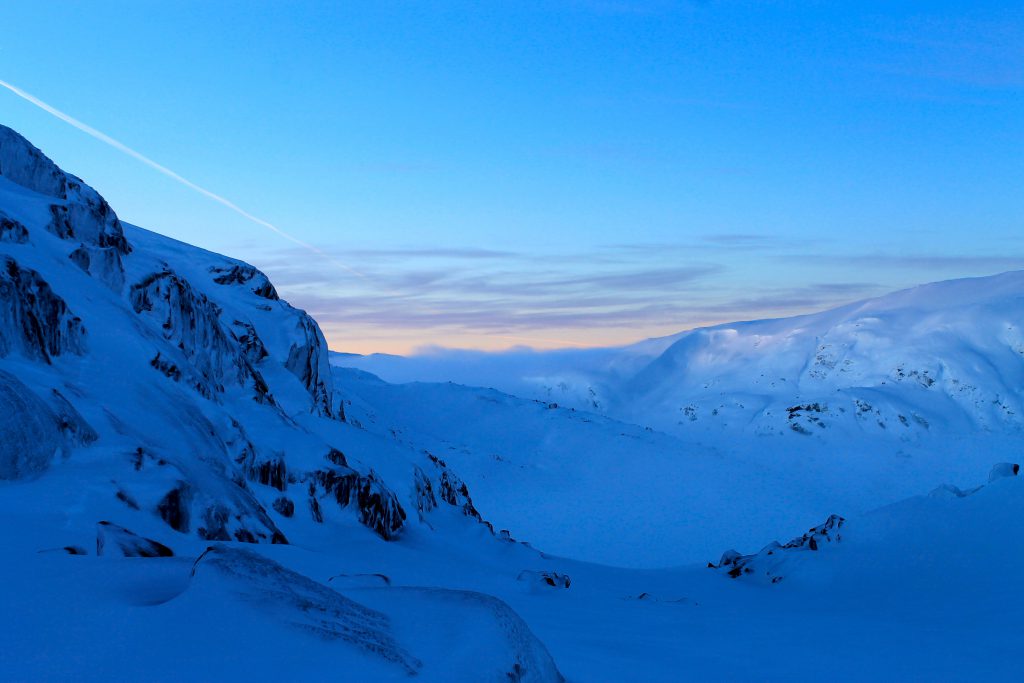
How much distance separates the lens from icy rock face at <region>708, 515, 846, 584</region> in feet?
70.3

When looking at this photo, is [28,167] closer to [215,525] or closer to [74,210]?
[74,210]

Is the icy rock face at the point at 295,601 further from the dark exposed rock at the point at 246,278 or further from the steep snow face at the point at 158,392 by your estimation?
the dark exposed rock at the point at 246,278

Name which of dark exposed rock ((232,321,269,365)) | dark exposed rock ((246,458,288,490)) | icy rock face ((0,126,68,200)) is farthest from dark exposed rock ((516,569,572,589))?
icy rock face ((0,126,68,200))

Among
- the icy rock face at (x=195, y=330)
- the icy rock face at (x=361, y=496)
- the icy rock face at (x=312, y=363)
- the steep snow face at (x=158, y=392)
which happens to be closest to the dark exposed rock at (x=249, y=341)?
the steep snow face at (x=158, y=392)

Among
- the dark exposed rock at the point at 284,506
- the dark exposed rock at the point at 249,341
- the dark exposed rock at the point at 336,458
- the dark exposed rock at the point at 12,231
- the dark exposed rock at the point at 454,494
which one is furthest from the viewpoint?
the dark exposed rock at the point at 454,494

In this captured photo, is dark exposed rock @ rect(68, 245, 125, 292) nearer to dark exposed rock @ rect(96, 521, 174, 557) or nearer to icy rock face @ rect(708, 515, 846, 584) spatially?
dark exposed rock @ rect(96, 521, 174, 557)

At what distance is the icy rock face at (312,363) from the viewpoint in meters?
24.5

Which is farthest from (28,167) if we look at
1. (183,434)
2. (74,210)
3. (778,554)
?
(778,554)

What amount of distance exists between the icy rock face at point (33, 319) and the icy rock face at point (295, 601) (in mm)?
6948

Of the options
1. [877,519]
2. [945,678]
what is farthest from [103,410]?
[877,519]

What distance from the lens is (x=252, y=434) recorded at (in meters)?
16.6

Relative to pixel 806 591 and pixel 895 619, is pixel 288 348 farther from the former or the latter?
pixel 895 619

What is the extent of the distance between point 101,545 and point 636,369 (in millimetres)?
135742

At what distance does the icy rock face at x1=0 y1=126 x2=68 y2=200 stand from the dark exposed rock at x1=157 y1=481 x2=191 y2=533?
13732 millimetres
